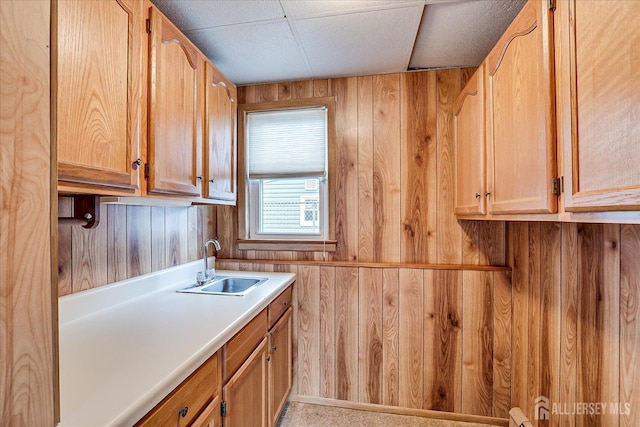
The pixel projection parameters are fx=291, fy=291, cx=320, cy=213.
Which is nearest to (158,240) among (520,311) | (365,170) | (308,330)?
(308,330)

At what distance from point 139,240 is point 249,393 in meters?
0.95

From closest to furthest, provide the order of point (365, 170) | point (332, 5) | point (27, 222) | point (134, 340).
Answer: point (27, 222) → point (134, 340) → point (332, 5) → point (365, 170)

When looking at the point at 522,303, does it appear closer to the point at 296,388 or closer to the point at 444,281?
the point at 444,281

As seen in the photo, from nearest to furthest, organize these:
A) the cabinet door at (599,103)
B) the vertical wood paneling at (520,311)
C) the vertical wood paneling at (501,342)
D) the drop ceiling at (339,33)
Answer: the cabinet door at (599,103) < the drop ceiling at (339,33) < the vertical wood paneling at (520,311) < the vertical wood paneling at (501,342)

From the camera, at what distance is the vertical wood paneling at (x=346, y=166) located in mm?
2102

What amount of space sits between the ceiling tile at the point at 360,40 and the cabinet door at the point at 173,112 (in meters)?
0.60

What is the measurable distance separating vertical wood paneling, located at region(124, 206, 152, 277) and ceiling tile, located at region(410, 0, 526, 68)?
1797 mm

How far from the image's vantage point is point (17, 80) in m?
0.44

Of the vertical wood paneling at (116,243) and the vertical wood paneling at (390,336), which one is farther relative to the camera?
the vertical wood paneling at (390,336)

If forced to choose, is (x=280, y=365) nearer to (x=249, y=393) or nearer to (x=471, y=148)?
(x=249, y=393)

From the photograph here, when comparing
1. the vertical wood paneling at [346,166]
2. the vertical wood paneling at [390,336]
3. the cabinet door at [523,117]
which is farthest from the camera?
the vertical wood paneling at [346,166]

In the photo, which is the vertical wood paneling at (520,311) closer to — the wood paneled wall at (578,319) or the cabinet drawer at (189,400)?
the wood paneled wall at (578,319)

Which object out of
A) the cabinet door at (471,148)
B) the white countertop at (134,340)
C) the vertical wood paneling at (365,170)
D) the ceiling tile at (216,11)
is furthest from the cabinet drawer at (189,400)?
the ceiling tile at (216,11)

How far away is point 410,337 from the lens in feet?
6.47
